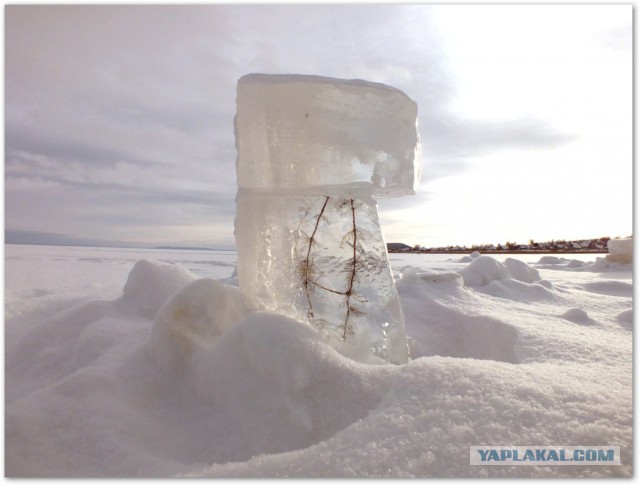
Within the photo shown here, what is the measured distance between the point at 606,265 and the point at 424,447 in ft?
22.3

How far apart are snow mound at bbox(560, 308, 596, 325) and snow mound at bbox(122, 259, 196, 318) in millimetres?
2463

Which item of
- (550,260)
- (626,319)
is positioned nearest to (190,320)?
(626,319)

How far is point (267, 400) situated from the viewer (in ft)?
4.05

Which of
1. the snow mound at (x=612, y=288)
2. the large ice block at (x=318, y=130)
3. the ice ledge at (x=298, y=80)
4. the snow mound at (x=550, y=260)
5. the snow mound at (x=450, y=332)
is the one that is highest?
the ice ledge at (x=298, y=80)

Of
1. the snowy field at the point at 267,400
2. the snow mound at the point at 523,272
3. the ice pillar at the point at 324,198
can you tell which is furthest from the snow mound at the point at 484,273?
the ice pillar at the point at 324,198

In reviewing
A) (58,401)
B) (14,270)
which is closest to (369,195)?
(58,401)

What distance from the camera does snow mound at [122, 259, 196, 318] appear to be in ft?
7.27

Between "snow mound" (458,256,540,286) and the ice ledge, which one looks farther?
"snow mound" (458,256,540,286)

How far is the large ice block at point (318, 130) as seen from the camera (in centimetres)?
173

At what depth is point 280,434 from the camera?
1.15 m

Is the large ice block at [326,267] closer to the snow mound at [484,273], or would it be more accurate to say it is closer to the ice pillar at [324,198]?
the ice pillar at [324,198]

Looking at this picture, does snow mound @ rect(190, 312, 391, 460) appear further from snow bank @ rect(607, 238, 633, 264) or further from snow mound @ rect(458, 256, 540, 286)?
snow bank @ rect(607, 238, 633, 264)

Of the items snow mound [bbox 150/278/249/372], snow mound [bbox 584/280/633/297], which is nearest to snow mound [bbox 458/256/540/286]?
snow mound [bbox 584/280/633/297]

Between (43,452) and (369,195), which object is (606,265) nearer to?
(369,195)
